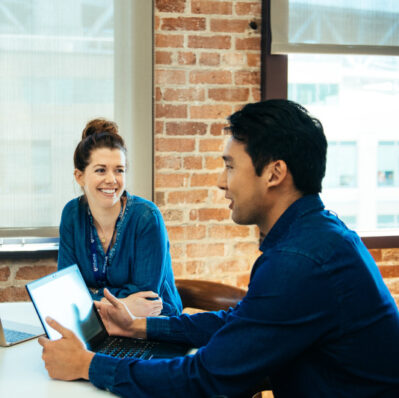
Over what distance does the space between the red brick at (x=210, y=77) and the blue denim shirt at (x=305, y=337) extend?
1802 mm

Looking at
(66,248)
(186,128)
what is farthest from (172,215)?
(66,248)

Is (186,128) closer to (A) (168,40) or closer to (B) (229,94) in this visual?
(B) (229,94)

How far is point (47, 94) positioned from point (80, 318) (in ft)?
5.22

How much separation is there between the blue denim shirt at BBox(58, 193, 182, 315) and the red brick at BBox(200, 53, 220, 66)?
1011 millimetres

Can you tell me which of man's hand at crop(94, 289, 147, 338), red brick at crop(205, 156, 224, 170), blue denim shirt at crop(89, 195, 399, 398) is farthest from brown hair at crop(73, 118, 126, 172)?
blue denim shirt at crop(89, 195, 399, 398)

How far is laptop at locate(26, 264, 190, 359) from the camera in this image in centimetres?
130

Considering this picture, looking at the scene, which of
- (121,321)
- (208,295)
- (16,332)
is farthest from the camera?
(208,295)

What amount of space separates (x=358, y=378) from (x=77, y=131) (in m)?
2.02

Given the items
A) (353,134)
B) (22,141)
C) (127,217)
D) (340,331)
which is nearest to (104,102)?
(22,141)

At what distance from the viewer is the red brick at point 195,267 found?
9.29ft

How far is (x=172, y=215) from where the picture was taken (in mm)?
2793

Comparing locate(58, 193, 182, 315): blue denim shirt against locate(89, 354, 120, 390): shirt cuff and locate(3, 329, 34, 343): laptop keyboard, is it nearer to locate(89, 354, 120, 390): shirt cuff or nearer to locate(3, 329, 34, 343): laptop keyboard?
locate(3, 329, 34, 343): laptop keyboard

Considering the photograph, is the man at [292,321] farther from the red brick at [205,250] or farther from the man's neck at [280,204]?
the red brick at [205,250]

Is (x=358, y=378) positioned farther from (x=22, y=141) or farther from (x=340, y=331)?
(x=22, y=141)
